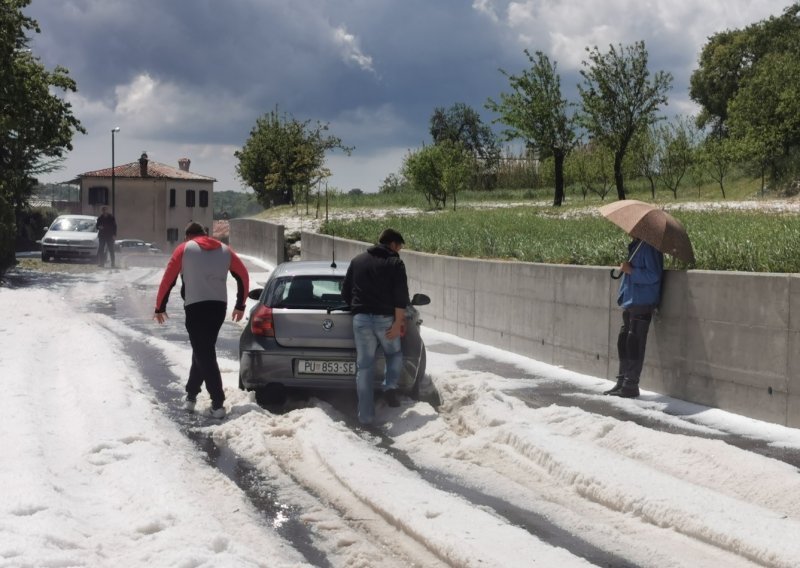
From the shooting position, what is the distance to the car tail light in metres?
10.3

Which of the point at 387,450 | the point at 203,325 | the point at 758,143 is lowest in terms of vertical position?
the point at 387,450

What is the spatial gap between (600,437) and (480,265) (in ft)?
27.1

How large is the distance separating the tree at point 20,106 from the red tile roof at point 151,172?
227 feet

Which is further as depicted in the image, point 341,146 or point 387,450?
point 341,146

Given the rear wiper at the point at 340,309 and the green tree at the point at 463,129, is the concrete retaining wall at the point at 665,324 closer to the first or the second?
the rear wiper at the point at 340,309

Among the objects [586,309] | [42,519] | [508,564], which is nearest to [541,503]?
[508,564]

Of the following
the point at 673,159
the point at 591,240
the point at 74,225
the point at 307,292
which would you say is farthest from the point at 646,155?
the point at 307,292

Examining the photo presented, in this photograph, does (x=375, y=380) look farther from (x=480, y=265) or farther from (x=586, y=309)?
(x=480, y=265)

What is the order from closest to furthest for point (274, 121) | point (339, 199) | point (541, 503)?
1. point (541, 503)
2. point (339, 199)
3. point (274, 121)

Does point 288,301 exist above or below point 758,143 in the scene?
below

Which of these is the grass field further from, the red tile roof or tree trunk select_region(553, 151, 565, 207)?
the red tile roof

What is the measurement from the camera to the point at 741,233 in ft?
50.8

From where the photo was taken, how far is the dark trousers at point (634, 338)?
443 inches

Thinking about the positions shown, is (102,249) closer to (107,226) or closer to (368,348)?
(107,226)
